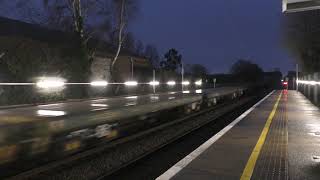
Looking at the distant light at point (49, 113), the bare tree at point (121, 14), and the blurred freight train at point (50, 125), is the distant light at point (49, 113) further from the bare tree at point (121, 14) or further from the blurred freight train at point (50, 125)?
the bare tree at point (121, 14)

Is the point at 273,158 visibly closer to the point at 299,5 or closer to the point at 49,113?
the point at 299,5

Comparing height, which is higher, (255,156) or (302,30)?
(302,30)


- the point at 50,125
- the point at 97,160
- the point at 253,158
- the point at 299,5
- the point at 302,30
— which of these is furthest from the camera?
the point at 302,30

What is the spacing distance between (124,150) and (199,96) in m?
7.48

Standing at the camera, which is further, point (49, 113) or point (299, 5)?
point (299, 5)

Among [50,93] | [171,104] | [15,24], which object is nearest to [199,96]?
[171,104]

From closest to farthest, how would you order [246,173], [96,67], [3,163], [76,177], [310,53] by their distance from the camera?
[3,163]
[246,173]
[76,177]
[310,53]
[96,67]

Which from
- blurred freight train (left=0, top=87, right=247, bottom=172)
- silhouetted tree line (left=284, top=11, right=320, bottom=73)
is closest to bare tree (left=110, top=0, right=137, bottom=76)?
Answer: silhouetted tree line (left=284, top=11, right=320, bottom=73)

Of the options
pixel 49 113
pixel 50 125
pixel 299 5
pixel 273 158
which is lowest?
pixel 273 158

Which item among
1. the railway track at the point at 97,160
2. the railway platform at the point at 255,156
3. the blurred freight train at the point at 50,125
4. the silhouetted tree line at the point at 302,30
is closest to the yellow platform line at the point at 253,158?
the railway platform at the point at 255,156

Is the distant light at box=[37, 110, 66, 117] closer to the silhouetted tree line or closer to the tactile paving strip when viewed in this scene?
the tactile paving strip

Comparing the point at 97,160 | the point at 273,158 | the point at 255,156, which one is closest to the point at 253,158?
the point at 255,156

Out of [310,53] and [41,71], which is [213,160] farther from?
[310,53]

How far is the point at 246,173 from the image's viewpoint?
7.62 meters
